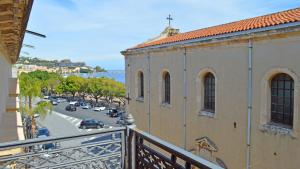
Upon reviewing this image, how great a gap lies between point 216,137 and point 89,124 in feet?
75.6

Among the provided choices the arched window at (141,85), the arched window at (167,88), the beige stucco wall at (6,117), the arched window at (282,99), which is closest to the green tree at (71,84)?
the arched window at (141,85)

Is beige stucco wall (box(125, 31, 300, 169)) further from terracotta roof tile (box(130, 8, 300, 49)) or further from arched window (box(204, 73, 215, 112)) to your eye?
terracotta roof tile (box(130, 8, 300, 49))

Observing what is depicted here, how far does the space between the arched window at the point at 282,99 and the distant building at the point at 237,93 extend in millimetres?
31

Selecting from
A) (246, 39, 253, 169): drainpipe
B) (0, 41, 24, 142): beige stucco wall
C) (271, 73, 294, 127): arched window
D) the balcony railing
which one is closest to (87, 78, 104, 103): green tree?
(0, 41, 24, 142): beige stucco wall

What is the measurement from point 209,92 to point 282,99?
3479mm

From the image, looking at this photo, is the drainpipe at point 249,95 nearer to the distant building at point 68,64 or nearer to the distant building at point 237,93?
the distant building at point 237,93

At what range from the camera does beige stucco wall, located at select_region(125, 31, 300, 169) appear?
8.40 meters

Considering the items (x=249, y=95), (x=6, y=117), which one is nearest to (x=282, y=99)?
(x=249, y=95)

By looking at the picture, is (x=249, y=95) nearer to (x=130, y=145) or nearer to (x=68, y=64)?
(x=130, y=145)

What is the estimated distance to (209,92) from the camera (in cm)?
1172

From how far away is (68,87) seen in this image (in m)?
59.3

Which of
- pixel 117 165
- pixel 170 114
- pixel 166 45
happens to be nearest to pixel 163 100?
pixel 170 114

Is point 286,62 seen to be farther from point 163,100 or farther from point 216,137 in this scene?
point 163,100

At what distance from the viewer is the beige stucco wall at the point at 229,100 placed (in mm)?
8398
